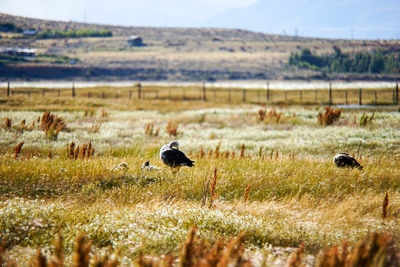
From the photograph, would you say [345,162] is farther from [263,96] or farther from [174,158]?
[263,96]

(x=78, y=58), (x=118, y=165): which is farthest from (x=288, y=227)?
(x=78, y=58)

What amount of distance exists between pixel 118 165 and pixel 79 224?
449cm

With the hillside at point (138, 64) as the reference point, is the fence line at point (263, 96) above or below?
below

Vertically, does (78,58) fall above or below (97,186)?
above

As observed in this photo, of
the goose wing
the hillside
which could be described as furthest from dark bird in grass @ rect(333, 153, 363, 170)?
the hillside

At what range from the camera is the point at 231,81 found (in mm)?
141875

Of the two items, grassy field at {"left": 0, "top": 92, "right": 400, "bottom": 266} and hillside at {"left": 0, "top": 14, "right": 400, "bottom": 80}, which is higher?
hillside at {"left": 0, "top": 14, "right": 400, "bottom": 80}

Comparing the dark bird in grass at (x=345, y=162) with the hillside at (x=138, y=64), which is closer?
the dark bird in grass at (x=345, y=162)

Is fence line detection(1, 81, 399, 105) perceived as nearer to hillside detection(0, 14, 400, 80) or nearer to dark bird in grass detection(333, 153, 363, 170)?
dark bird in grass detection(333, 153, 363, 170)

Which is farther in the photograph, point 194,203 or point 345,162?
point 345,162

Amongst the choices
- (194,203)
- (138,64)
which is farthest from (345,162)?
(138,64)

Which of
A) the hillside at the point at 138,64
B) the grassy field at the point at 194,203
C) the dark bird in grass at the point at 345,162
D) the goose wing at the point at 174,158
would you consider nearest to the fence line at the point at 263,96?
the dark bird in grass at the point at 345,162

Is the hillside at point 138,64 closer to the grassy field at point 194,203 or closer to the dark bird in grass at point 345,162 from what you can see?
the dark bird in grass at point 345,162

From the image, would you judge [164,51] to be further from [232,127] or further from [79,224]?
[79,224]
